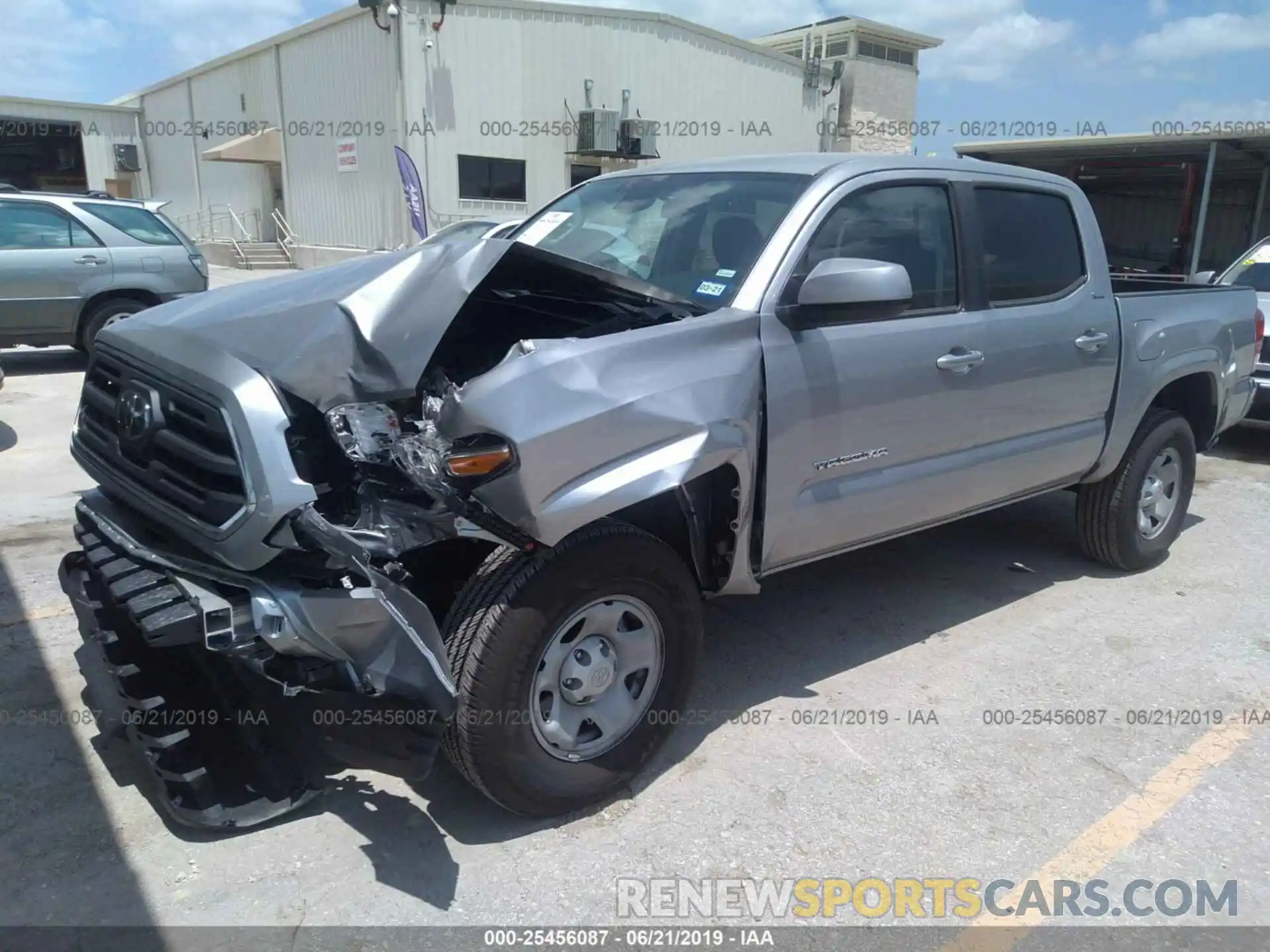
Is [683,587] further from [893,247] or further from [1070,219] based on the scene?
[1070,219]

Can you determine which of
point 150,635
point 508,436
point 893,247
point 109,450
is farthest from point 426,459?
point 893,247

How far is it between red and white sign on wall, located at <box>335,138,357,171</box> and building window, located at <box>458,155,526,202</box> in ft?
8.27

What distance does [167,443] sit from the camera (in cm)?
273

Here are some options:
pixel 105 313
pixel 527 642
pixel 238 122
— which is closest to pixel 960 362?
pixel 527 642

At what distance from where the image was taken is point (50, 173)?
36.0 meters

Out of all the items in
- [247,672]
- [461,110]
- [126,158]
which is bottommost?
[247,672]

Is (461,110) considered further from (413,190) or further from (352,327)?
(352,327)

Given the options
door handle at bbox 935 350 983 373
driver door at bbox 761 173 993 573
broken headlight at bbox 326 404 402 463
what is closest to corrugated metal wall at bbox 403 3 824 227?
driver door at bbox 761 173 993 573

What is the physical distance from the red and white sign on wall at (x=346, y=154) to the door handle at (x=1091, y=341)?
1909 cm

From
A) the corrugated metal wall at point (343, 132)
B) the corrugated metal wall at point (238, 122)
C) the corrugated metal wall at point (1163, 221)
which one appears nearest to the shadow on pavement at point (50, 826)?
the corrugated metal wall at point (343, 132)

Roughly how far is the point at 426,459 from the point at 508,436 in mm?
298

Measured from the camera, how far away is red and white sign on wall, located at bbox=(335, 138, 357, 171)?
813 inches

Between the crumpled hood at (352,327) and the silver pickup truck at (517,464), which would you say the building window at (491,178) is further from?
the crumpled hood at (352,327)

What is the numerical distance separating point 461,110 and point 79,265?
11596mm
